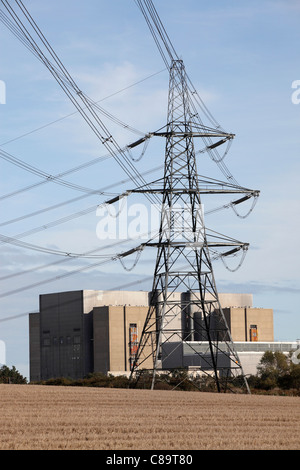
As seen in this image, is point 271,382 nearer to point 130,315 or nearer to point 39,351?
point 130,315

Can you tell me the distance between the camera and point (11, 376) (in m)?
129

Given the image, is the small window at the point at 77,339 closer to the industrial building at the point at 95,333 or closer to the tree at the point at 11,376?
the industrial building at the point at 95,333

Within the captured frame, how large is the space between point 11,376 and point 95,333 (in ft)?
121

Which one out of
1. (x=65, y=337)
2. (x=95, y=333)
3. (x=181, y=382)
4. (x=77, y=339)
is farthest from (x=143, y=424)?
(x=65, y=337)

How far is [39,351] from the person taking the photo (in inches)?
6944

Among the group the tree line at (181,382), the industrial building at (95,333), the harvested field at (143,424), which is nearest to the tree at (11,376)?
the tree line at (181,382)

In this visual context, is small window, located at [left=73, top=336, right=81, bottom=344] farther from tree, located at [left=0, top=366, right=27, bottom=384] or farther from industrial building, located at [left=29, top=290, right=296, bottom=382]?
tree, located at [left=0, top=366, right=27, bottom=384]

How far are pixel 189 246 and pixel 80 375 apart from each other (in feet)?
369

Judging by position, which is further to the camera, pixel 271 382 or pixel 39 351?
pixel 39 351

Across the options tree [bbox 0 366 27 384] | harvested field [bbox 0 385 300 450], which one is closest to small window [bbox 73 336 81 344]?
tree [bbox 0 366 27 384]

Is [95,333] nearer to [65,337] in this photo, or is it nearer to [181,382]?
[65,337]
